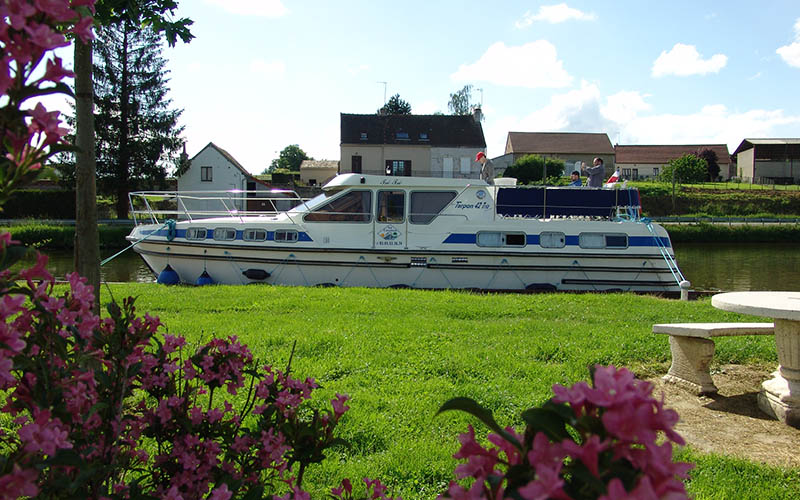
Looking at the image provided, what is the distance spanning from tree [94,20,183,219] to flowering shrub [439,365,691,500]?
39763mm

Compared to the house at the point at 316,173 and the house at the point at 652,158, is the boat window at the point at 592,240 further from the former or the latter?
the house at the point at 652,158

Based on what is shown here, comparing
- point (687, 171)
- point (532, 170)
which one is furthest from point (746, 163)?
point (532, 170)

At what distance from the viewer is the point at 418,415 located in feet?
14.9

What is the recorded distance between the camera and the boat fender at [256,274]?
13703 mm

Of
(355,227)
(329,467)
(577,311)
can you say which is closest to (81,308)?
(329,467)

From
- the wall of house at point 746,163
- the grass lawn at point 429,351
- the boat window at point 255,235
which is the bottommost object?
the grass lawn at point 429,351

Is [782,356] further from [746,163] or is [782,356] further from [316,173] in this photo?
[746,163]

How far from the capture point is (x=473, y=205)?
13625 millimetres

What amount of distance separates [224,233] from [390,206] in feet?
12.9

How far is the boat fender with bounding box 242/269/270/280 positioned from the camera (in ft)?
45.0

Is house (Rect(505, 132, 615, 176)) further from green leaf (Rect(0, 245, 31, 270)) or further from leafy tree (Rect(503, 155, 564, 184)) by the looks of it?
green leaf (Rect(0, 245, 31, 270))

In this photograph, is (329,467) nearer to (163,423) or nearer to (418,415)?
(418,415)

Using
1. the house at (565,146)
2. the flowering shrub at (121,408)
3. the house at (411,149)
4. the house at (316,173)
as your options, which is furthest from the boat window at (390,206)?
the house at (565,146)

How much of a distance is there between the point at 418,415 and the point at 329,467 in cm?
103
